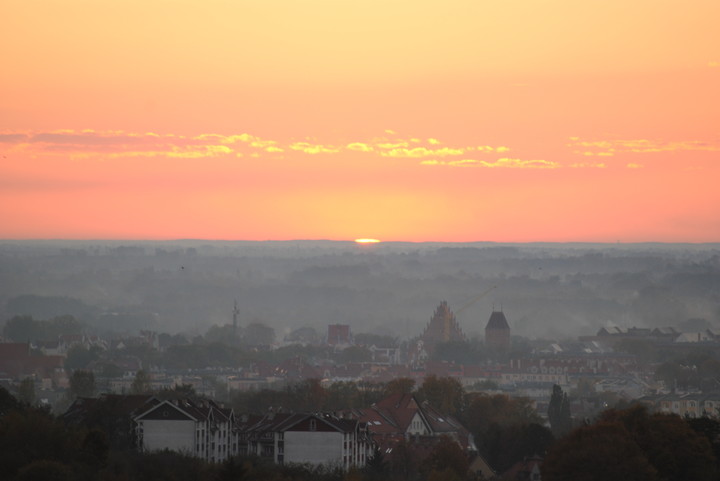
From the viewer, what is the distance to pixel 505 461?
54656 millimetres

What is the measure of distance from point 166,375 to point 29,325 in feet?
130

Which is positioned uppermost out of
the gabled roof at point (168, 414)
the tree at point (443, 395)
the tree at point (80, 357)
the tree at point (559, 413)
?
the gabled roof at point (168, 414)

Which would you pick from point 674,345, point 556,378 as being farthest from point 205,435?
point 674,345

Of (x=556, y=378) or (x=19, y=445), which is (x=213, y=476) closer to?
(x=19, y=445)

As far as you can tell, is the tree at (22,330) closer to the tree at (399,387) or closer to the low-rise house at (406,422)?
the tree at (399,387)

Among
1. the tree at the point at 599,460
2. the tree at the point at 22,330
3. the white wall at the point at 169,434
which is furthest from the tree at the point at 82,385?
the tree at the point at 22,330

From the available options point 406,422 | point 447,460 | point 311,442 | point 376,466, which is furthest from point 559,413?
point 376,466

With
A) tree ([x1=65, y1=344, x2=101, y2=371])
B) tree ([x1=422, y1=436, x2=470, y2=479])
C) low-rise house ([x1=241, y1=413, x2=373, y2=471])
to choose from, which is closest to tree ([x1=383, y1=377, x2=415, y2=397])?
low-rise house ([x1=241, y1=413, x2=373, y2=471])

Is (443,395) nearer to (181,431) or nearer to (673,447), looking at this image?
(181,431)

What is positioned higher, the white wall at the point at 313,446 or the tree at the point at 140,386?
the white wall at the point at 313,446

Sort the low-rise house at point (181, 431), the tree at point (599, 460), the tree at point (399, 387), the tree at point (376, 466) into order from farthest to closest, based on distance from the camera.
→ the tree at point (399, 387), the low-rise house at point (181, 431), the tree at point (376, 466), the tree at point (599, 460)

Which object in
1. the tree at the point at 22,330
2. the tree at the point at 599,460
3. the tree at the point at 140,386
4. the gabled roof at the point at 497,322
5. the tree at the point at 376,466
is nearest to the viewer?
the tree at the point at 599,460

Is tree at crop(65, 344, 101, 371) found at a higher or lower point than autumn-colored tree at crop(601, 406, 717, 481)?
lower

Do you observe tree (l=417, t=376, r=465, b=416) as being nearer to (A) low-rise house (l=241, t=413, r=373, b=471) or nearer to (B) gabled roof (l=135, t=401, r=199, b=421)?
(A) low-rise house (l=241, t=413, r=373, b=471)
